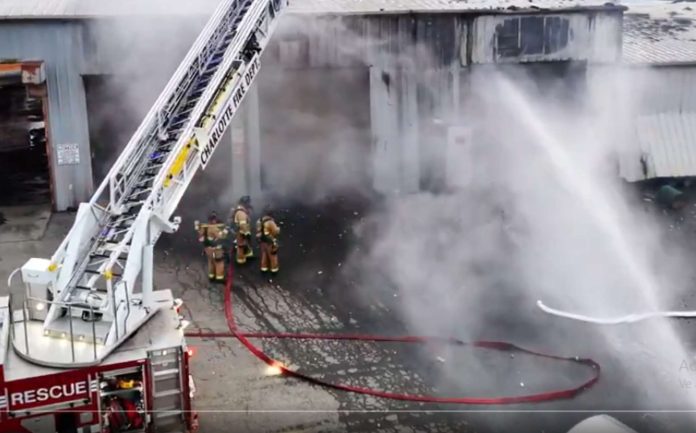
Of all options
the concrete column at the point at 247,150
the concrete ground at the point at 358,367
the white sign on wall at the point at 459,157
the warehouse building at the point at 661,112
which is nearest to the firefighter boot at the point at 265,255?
the concrete ground at the point at 358,367

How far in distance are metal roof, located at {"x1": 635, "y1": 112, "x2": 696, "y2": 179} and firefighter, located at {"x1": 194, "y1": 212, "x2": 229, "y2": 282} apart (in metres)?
10.0

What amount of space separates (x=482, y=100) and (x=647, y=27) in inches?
324

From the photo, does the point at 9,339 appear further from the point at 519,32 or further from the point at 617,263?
the point at 519,32

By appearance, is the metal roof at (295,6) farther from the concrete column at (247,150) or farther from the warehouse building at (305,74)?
the concrete column at (247,150)

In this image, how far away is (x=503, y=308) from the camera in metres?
11.3

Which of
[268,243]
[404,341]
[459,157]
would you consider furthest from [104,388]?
[459,157]

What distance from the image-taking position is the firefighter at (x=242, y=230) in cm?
1229

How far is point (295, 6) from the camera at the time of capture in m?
15.2

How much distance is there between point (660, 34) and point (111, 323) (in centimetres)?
1799

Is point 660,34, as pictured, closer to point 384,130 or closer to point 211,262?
point 384,130

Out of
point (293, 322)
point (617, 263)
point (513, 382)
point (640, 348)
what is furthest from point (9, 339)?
point (617, 263)

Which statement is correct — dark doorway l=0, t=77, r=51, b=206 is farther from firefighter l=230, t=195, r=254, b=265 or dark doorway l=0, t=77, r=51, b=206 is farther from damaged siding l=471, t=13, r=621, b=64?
damaged siding l=471, t=13, r=621, b=64

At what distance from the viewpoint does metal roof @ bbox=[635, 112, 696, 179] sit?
1747 cm

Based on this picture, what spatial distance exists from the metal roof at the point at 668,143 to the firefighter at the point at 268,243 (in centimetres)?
926
